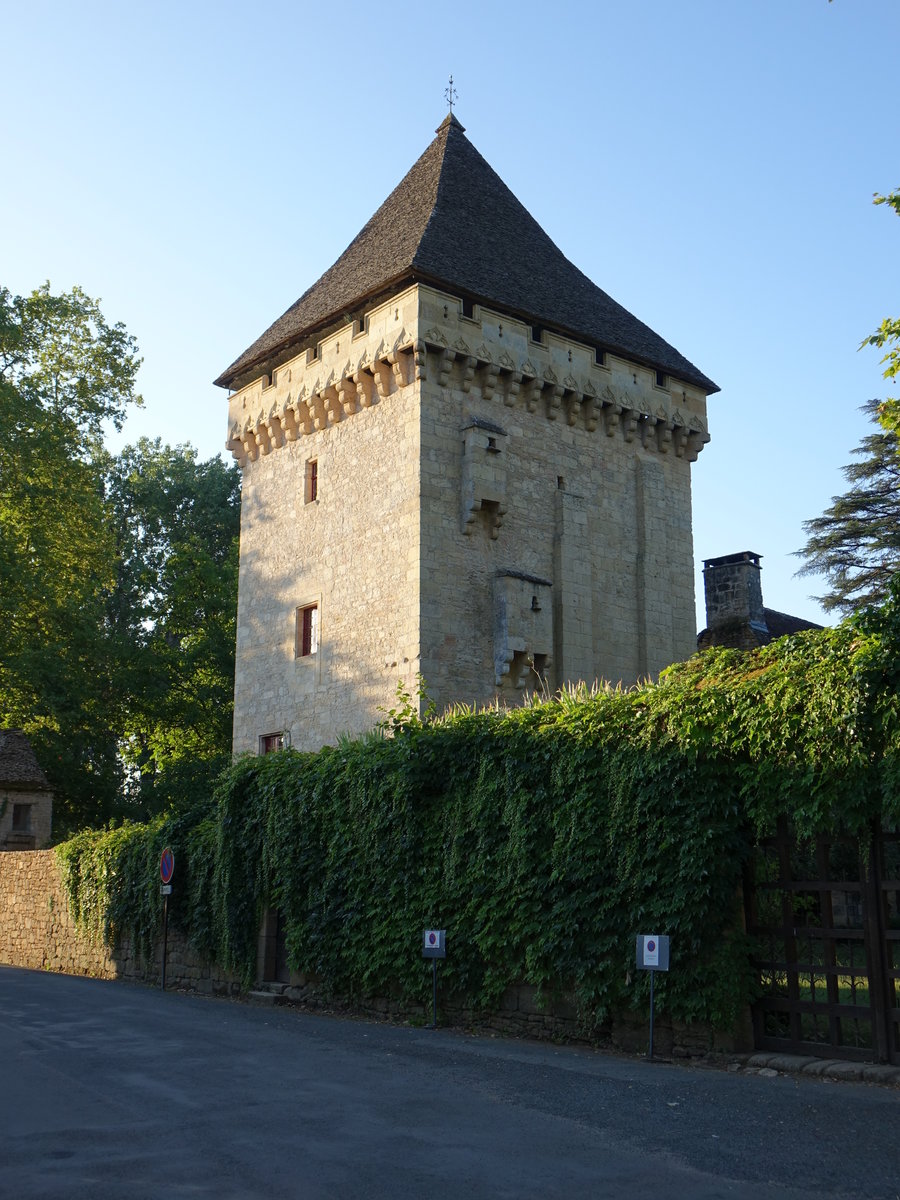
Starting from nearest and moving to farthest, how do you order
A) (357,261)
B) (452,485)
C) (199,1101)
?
(199,1101) < (452,485) < (357,261)

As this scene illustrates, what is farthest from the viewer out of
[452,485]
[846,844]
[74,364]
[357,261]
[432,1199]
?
[74,364]

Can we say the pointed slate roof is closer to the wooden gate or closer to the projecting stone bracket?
the projecting stone bracket

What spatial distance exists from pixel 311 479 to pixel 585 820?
13089 millimetres

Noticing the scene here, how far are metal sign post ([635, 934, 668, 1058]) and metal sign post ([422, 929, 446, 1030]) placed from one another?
2.89 metres

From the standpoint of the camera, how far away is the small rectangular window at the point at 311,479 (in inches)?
878

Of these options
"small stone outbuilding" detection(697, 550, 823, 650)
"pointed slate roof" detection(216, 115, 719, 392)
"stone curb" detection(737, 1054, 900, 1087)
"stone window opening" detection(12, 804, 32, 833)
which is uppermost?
"pointed slate roof" detection(216, 115, 719, 392)

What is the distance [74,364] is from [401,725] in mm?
21280

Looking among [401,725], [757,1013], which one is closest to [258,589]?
[401,725]

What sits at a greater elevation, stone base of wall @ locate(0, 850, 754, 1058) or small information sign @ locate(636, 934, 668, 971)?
small information sign @ locate(636, 934, 668, 971)

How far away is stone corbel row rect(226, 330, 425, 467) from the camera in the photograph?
19984 mm

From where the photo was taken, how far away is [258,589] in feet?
75.9

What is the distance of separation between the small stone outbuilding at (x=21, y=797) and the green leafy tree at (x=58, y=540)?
186 cm

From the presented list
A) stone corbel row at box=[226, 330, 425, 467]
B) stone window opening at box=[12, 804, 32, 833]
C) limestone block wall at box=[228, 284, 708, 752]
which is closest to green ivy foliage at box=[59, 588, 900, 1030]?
limestone block wall at box=[228, 284, 708, 752]

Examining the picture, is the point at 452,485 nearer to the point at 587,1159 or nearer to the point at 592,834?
the point at 592,834
